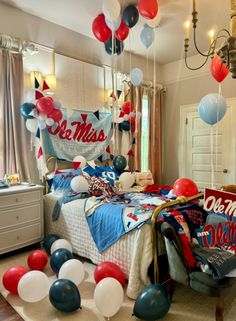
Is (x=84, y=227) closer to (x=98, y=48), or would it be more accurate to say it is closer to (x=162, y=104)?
(x=98, y=48)

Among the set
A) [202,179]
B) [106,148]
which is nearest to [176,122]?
[202,179]

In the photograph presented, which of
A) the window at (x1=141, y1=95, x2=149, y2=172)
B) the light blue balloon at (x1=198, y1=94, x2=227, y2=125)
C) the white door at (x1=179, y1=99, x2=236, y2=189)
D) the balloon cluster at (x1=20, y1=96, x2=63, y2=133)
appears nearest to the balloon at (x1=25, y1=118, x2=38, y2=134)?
the balloon cluster at (x1=20, y1=96, x2=63, y2=133)

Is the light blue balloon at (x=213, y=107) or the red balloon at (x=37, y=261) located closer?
the red balloon at (x=37, y=261)

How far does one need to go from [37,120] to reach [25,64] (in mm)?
769

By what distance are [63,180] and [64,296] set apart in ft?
5.23

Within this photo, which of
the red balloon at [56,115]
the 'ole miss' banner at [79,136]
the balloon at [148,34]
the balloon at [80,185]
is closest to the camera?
the balloon at [80,185]

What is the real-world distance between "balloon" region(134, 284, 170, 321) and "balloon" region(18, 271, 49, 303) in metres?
0.70

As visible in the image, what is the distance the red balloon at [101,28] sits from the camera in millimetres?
2965

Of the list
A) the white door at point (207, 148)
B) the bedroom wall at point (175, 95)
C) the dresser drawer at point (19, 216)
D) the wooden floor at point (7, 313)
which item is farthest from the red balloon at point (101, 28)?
the wooden floor at point (7, 313)

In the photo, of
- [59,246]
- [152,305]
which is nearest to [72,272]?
[59,246]

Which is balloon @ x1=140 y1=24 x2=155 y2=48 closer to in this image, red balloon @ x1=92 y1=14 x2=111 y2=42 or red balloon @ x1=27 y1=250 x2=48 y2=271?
red balloon @ x1=92 y1=14 x2=111 y2=42

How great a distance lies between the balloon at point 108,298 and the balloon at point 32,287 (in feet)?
1.45

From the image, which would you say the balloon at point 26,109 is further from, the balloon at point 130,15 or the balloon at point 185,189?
the balloon at point 185,189

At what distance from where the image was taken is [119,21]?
2926 millimetres
